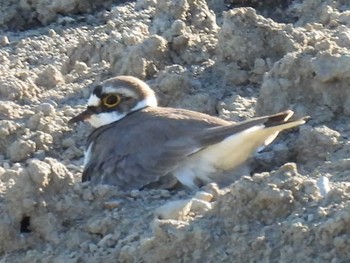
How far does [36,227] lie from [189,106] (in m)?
2.35

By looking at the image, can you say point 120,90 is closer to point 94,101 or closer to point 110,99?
point 110,99

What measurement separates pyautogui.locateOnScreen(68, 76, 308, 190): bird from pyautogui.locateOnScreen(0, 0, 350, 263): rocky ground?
25cm

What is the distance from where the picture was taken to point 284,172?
22.7 feet

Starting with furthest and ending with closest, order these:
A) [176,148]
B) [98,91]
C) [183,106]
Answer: [183,106]
[98,91]
[176,148]

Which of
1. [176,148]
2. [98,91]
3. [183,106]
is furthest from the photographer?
[183,106]

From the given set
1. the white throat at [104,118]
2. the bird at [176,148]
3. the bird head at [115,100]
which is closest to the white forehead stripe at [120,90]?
the bird head at [115,100]

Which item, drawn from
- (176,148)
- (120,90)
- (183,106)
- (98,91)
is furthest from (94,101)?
(176,148)

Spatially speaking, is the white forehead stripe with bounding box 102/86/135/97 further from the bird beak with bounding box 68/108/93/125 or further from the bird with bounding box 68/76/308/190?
the bird with bounding box 68/76/308/190

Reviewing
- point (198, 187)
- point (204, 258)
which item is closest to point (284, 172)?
point (204, 258)

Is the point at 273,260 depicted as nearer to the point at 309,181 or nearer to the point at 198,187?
the point at 309,181

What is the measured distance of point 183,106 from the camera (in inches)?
367

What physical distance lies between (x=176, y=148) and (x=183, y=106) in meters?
1.18

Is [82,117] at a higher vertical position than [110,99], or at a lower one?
lower

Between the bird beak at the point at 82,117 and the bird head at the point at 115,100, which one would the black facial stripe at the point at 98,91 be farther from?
the bird beak at the point at 82,117
